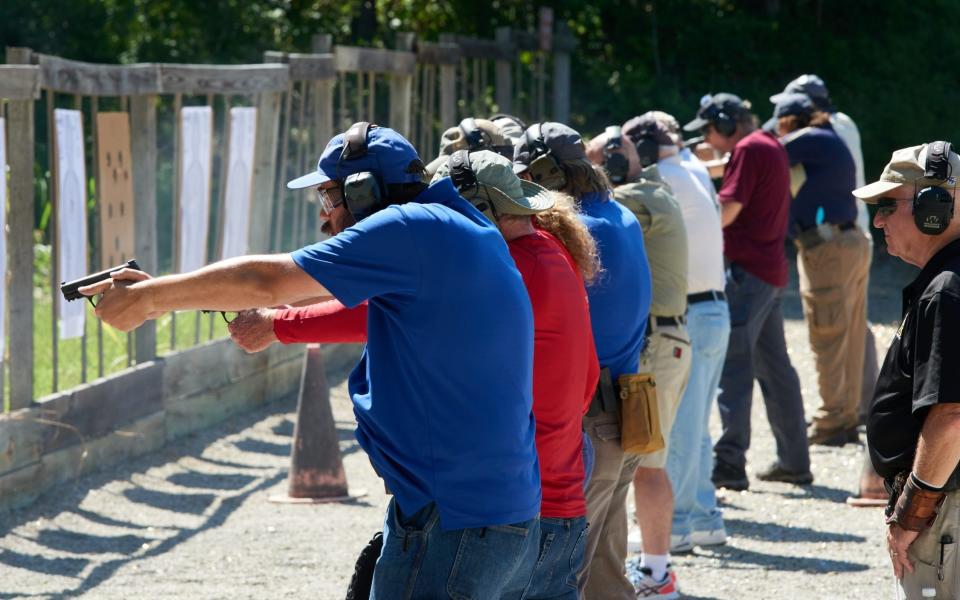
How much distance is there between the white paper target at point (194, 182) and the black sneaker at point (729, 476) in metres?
3.52

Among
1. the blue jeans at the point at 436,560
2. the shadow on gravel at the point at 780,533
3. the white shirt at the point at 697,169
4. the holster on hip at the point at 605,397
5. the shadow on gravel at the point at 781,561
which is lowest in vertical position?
the shadow on gravel at the point at 780,533

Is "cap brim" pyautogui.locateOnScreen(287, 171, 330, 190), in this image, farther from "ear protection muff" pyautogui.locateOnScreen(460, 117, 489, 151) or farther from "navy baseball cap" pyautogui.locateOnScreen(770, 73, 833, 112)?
"navy baseball cap" pyautogui.locateOnScreen(770, 73, 833, 112)

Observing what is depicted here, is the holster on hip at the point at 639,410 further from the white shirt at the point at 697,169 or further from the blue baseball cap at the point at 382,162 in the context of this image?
the white shirt at the point at 697,169

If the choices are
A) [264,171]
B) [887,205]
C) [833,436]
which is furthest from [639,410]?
[264,171]

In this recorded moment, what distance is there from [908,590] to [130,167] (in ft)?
18.7

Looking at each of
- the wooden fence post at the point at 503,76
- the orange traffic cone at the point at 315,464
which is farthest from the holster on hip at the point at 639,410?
the wooden fence post at the point at 503,76

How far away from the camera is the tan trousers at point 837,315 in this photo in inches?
340

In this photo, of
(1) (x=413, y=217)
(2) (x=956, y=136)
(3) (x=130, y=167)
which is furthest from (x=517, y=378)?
(2) (x=956, y=136)

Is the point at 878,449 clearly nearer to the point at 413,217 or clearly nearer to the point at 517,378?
the point at 517,378

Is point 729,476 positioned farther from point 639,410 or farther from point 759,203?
point 639,410

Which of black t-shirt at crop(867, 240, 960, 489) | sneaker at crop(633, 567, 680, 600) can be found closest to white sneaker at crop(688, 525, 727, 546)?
sneaker at crop(633, 567, 680, 600)

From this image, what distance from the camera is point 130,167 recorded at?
818 centimetres

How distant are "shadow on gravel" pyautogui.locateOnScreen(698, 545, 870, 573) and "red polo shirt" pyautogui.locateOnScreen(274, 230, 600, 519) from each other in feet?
9.75

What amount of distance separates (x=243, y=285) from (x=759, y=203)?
4.87 m
